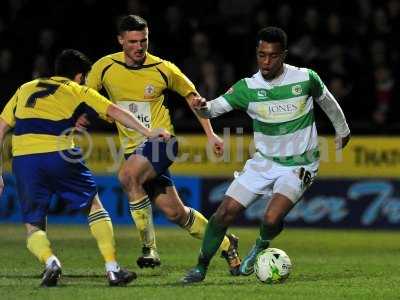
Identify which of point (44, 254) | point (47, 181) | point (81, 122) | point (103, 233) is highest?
point (81, 122)

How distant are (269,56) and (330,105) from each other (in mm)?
760

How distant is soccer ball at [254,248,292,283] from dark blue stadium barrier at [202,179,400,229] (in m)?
6.62

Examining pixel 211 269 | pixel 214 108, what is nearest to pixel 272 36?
pixel 214 108

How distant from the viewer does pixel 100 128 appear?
1620cm

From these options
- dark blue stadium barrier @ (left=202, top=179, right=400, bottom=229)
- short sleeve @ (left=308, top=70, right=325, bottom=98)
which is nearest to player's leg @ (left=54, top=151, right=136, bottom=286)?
short sleeve @ (left=308, top=70, right=325, bottom=98)

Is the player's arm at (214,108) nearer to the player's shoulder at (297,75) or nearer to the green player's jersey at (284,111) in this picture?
the green player's jersey at (284,111)

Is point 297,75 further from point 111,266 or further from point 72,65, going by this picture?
point 111,266

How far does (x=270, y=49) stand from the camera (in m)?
8.84

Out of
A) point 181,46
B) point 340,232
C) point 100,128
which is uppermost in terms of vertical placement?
point 181,46

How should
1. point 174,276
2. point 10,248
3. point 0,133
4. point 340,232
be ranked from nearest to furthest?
point 0,133 → point 174,276 → point 10,248 → point 340,232

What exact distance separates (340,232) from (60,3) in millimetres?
6496

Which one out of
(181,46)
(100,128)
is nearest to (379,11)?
(181,46)

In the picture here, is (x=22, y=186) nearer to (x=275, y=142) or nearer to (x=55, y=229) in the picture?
(x=275, y=142)

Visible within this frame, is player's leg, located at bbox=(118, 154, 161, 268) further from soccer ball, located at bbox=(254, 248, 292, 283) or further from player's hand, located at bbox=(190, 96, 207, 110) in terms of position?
soccer ball, located at bbox=(254, 248, 292, 283)
